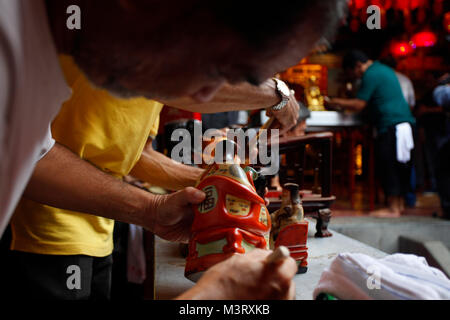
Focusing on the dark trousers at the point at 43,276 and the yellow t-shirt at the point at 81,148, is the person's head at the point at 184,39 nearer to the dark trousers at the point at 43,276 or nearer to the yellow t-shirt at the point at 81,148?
the yellow t-shirt at the point at 81,148

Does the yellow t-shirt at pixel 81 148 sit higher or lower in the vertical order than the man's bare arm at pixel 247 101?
lower

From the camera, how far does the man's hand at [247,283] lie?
62cm

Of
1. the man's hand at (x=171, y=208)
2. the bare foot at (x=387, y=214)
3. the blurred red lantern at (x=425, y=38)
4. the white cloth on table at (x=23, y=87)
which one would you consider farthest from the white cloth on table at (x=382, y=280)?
the blurred red lantern at (x=425, y=38)

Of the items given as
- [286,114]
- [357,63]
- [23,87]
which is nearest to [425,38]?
[357,63]

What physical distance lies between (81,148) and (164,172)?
453 mm

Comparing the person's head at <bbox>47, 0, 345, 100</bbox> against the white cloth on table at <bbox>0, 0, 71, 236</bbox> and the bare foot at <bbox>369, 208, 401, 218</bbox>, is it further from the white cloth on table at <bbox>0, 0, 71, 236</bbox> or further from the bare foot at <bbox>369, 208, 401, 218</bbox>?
the bare foot at <bbox>369, 208, 401, 218</bbox>

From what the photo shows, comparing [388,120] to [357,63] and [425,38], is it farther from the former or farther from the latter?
[425,38]

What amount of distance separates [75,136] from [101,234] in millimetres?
358

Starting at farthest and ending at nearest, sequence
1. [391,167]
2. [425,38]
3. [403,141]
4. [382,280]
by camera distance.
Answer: [425,38], [391,167], [403,141], [382,280]

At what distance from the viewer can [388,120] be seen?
12.4 ft

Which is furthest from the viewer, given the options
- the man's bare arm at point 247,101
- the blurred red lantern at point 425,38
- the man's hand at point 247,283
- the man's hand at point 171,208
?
the blurred red lantern at point 425,38

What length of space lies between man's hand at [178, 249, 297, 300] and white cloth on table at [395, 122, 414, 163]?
3522mm

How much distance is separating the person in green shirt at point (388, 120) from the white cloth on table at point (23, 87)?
3.71 meters
